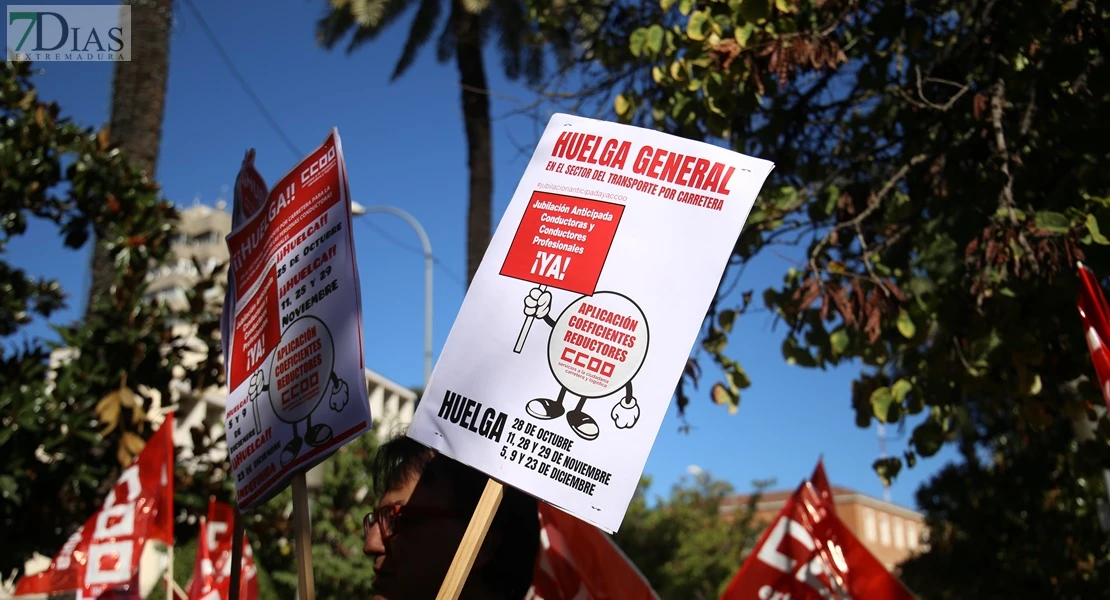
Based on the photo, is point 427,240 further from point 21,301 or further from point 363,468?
point 21,301

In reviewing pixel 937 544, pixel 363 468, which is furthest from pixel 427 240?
pixel 937 544

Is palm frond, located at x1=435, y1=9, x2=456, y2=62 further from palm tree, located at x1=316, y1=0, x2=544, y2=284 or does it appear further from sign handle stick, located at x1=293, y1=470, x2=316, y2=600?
sign handle stick, located at x1=293, y1=470, x2=316, y2=600

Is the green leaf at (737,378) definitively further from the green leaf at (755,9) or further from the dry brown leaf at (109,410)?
the dry brown leaf at (109,410)

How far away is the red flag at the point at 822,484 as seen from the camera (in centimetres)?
556

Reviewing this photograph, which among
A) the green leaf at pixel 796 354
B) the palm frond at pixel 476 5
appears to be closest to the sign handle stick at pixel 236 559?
the green leaf at pixel 796 354

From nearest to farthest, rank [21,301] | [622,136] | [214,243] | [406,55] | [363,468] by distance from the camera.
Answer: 1. [622,136]
2. [21,301]
3. [406,55]
4. [363,468]
5. [214,243]

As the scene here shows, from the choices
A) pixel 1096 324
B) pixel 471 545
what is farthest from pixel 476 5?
pixel 471 545

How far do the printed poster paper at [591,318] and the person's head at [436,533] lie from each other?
354 mm

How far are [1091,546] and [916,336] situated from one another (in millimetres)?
8716

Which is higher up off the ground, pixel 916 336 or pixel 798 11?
pixel 798 11

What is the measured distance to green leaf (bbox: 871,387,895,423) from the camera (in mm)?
4605

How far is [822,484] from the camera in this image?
18.8 feet

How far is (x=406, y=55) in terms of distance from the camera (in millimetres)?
13344

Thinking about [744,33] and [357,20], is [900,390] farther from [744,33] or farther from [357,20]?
[357,20]
